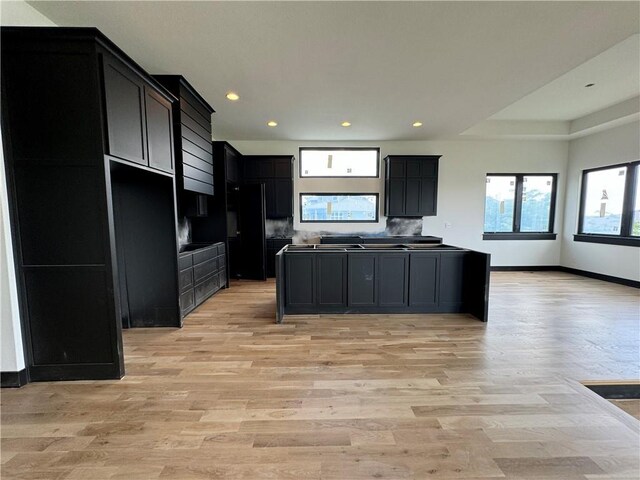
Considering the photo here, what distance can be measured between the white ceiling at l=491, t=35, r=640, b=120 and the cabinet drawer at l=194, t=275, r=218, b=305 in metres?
5.96

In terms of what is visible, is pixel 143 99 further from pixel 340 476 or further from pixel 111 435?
pixel 340 476

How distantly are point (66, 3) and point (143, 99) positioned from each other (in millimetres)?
815

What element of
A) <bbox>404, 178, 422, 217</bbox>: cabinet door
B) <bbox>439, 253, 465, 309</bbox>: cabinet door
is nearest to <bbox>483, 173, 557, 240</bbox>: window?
<bbox>404, 178, 422, 217</bbox>: cabinet door

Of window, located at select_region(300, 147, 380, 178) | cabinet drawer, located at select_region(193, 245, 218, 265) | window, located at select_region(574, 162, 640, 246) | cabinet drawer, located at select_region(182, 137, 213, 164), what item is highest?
window, located at select_region(300, 147, 380, 178)

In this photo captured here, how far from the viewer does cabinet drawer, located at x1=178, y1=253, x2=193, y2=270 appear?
127 inches

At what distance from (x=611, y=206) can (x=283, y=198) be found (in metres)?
6.86

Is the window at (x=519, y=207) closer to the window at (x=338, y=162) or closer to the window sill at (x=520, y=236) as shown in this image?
the window sill at (x=520, y=236)

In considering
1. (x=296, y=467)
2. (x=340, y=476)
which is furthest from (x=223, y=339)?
(x=340, y=476)

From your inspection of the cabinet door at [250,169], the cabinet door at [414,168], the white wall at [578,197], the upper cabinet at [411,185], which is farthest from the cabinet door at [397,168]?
the white wall at [578,197]

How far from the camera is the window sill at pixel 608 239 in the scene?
4.81 m

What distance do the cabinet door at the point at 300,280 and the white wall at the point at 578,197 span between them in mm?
6104

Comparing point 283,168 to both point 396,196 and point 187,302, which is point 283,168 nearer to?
point 396,196

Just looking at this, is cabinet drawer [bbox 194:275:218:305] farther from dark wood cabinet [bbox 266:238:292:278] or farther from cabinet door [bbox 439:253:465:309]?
cabinet door [bbox 439:253:465:309]

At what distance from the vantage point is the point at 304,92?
11.8 feet
